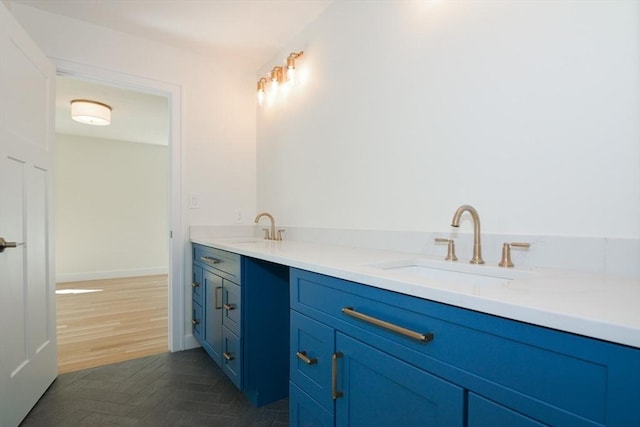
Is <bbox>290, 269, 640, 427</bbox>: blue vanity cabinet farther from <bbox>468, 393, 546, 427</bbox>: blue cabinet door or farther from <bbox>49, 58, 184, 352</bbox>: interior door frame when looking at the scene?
<bbox>49, 58, 184, 352</bbox>: interior door frame

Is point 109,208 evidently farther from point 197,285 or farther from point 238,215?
point 197,285

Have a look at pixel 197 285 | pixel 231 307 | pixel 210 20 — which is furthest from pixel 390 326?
pixel 210 20

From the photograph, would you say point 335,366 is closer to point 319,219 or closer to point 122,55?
point 319,219

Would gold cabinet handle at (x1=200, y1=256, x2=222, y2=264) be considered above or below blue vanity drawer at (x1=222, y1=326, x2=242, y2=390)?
above

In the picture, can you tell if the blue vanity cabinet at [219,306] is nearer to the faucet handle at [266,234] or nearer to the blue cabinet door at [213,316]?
the blue cabinet door at [213,316]

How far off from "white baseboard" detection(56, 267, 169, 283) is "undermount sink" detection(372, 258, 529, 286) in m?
5.56

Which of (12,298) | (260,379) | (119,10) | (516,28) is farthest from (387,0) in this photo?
(12,298)

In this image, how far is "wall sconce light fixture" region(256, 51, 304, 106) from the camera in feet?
7.75

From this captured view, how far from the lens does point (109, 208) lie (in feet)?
17.7

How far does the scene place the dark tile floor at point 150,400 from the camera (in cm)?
166

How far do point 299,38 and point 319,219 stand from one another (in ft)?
4.33

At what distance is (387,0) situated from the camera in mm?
1688

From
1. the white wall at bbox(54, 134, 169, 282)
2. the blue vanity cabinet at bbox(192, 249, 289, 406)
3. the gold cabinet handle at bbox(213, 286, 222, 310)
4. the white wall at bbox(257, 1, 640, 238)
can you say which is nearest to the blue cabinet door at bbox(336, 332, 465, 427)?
the white wall at bbox(257, 1, 640, 238)

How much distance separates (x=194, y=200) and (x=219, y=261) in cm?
85
